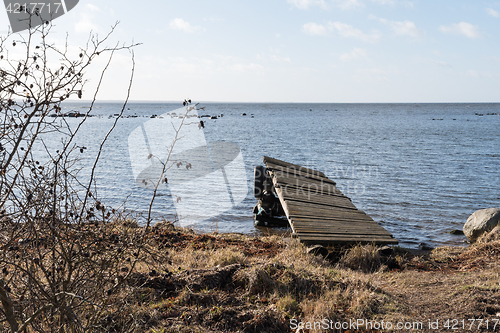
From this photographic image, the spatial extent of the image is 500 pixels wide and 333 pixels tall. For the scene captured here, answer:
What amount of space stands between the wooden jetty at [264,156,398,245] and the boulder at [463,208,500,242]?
3203mm

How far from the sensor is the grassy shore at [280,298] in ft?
14.0

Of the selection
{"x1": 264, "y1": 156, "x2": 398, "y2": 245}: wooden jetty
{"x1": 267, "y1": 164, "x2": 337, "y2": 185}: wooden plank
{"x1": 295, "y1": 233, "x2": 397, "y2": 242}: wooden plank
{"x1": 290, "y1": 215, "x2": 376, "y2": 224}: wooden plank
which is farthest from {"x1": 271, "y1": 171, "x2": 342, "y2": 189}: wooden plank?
{"x1": 295, "y1": 233, "x2": 397, "y2": 242}: wooden plank

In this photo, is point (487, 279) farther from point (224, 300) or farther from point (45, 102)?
point (45, 102)

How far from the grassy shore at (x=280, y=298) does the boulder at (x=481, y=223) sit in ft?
11.6

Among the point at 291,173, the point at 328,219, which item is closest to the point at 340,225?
the point at 328,219

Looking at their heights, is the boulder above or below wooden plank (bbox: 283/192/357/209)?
below

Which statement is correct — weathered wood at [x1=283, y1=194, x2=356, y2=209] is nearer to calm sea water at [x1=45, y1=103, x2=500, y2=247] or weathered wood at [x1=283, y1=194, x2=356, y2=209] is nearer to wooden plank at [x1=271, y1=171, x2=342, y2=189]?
wooden plank at [x1=271, y1=171, x2=342, y2=189]

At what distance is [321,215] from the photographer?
30.7 feet

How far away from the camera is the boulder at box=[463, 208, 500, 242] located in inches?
396

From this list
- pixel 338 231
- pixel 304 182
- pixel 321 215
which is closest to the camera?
pixel 338 231

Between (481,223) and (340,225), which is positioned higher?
(340,225)

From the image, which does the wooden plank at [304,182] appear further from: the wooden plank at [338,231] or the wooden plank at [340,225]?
the wooden plank at [338,231]

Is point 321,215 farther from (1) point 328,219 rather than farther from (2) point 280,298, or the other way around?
(2) point 280,298

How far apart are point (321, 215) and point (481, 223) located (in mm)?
4794
